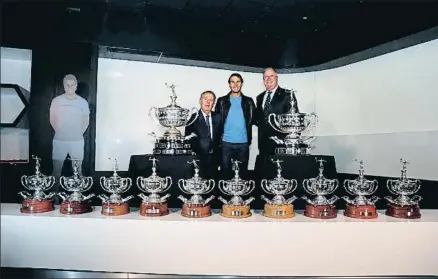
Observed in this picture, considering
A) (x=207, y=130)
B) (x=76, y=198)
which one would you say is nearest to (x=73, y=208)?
(x=76, y=198)

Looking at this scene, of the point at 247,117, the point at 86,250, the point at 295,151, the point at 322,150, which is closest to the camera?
the point at 86,250

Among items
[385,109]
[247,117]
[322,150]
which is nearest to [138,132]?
[247,117]

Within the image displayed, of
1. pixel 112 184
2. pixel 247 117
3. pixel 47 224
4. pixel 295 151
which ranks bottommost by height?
pixel 47 224

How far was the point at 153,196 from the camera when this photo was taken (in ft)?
4.41

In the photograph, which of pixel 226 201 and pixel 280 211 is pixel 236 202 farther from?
pixel 280 211

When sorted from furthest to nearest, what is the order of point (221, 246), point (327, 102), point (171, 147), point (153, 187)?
1. point (327, 102)
2. point (171, 147)
3. point (153, 187)
4. point (221, 246)

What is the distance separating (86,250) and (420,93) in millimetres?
1825

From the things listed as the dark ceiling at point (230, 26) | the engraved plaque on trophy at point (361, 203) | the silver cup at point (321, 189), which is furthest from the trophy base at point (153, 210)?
the dark ceiling at point (230, 26)

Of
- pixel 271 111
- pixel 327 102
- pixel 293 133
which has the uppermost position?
pixel 327 102

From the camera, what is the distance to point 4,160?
1608mm

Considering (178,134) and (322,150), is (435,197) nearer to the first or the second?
(322,150)

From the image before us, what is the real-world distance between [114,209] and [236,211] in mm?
490

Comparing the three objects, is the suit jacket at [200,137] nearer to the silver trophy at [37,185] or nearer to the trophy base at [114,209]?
the trophy base at [114,209]

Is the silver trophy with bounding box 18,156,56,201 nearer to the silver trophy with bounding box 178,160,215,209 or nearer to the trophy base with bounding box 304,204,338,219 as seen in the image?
the silver trophy with bounding box 178,160,215,209
